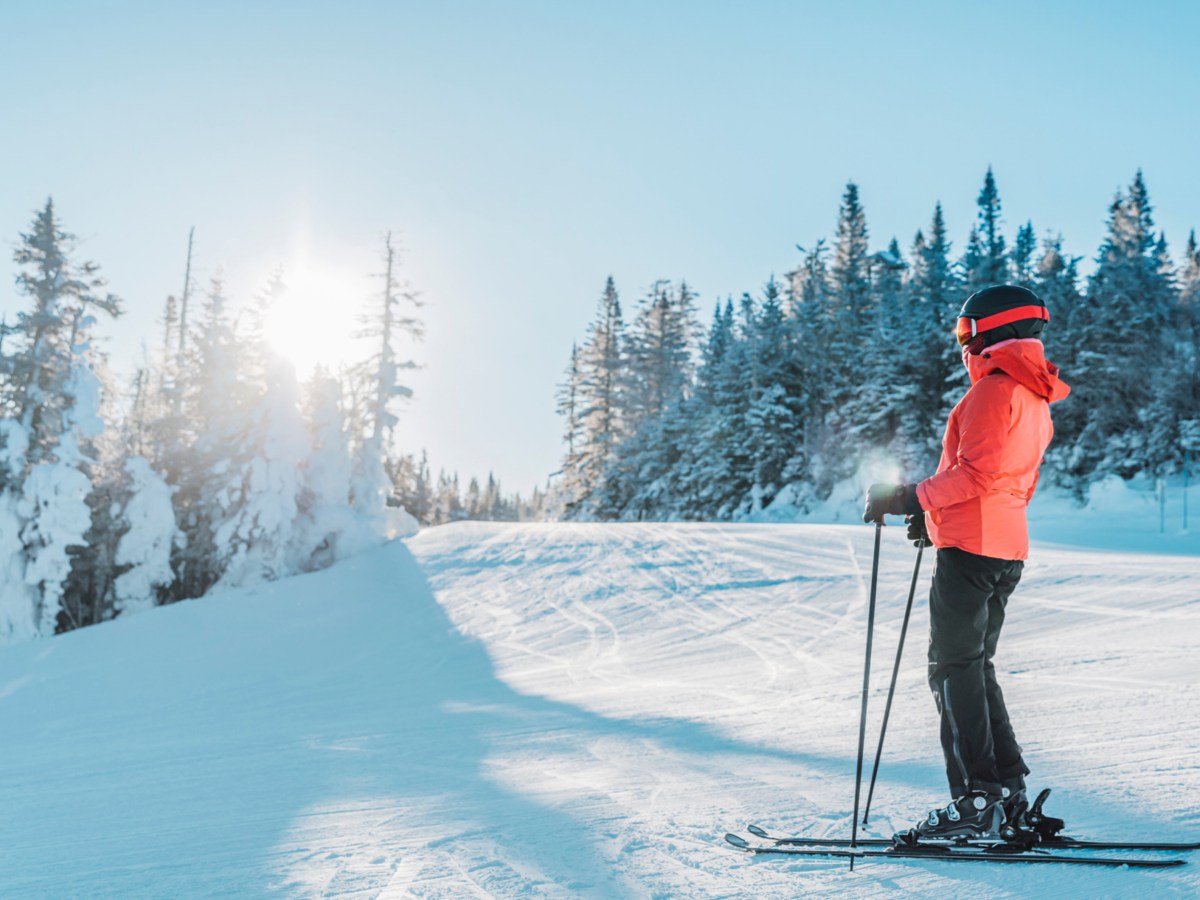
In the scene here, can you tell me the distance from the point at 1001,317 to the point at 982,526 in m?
0.82

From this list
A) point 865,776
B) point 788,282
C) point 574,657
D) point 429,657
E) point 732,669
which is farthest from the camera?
point 788,282

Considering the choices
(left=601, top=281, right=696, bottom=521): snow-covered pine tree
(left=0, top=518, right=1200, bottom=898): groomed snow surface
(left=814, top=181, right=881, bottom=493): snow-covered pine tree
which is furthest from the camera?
(left=601, top=281, right=696, bottom=521): snow-covered pine tree

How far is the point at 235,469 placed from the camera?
21500mm

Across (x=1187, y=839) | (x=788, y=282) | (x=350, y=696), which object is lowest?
(x=350, y=696)

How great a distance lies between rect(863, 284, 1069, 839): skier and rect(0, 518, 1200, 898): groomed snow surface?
0.34 m

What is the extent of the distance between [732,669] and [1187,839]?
6111mm

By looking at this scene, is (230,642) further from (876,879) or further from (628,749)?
(876,879)

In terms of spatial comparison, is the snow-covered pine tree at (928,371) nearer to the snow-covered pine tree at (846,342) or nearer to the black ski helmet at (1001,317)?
the snow-covered pine tree at (846,342)

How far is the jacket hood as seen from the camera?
311 cm

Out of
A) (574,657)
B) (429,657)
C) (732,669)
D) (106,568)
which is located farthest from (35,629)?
(732,669)

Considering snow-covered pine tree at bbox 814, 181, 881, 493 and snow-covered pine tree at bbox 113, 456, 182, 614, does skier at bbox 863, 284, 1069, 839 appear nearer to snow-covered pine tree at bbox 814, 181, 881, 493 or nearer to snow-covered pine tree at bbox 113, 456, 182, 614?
snow-covered pine tree at bbox 113, 456, 182, 614

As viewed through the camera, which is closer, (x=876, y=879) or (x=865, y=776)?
(x=876, y=879)

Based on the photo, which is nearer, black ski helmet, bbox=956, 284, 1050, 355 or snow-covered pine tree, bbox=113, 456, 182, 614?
black ski helmet, bbox=956, 284, 1050, 355

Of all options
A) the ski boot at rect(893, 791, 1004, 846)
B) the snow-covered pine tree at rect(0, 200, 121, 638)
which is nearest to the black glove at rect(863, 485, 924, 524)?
the ski boot at rect(893, 791, 1004, 846)
